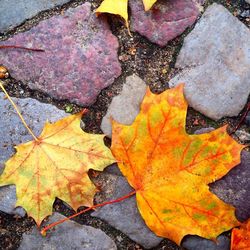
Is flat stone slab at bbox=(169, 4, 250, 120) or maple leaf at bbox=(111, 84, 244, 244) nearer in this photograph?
maple leaf at bbox=(111, 84, 244, 244)

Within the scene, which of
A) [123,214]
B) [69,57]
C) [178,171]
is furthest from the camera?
[69,57]

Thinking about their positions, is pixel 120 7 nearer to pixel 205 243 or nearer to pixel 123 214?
pixel 123 214

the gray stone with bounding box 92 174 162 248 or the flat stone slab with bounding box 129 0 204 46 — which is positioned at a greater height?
the flat stone slab with bounding box 129 0 204 46

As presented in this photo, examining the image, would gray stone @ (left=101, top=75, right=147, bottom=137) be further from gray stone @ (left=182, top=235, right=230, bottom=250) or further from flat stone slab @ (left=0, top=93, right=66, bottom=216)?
gray stone @ (left=182, top=235, right=230, bottom=250)

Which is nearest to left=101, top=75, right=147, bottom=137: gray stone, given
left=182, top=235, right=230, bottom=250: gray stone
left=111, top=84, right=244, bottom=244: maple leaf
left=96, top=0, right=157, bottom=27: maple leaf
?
left=111, top=84, right=244, bottom=244: maple leaf

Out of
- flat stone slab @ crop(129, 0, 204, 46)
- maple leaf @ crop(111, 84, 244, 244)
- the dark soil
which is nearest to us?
maple leaf @ crop(111, 84, 244, 244)

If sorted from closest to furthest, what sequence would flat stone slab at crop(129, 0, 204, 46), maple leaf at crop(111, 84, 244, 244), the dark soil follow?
1. maple leaf at crop(111, 84, 244, 244)
2. the dark soil
3. flat stone slab at crop(129, 0, 204, 46)

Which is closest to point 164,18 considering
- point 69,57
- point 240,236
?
point 69,57

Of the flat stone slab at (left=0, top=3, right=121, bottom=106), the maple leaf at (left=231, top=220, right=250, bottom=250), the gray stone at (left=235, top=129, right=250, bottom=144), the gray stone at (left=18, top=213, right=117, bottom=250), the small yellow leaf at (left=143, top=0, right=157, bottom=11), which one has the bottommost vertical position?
the gray stone at (left=18, top=213, right=117, bottom=250)
